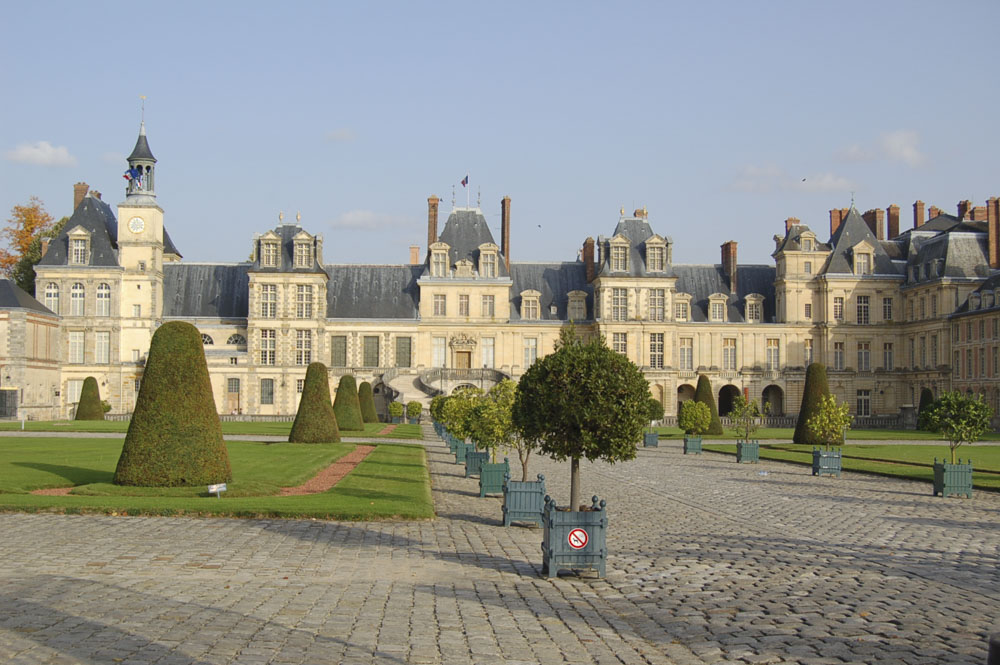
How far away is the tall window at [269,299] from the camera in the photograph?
2208 inches

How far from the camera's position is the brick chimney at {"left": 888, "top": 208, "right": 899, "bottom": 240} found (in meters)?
63.8

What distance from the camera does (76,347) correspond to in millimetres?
54844

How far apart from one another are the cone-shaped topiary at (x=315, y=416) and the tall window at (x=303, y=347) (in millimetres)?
25169

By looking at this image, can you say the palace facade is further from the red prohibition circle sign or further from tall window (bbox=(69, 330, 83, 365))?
the red prohibition circle sign

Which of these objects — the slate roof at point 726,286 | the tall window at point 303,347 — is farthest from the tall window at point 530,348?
the tall window at point 303,347

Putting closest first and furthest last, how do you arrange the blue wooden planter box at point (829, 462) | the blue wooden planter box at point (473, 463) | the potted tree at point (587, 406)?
the potted tree at point (587, 406) → the blue wooden planter box at point (473, 463) → the blue wooden planter box at point (829, 462)

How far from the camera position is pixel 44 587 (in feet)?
30.6

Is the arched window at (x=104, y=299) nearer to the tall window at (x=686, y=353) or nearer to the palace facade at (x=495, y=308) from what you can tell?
the palace facade at (x=495, y=308)

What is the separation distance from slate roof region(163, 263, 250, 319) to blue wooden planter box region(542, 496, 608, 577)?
49.6 meters

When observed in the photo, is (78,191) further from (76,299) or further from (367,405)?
(367,405)

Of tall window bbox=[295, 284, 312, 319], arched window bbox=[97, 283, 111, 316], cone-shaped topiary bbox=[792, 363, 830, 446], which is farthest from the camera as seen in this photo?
tall window bbox=[295, 284, 312, 319]

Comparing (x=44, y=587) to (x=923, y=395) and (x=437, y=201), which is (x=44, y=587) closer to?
(x=923, y=395)

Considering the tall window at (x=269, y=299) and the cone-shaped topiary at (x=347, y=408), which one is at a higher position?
the tall window at (x=269, y=299)

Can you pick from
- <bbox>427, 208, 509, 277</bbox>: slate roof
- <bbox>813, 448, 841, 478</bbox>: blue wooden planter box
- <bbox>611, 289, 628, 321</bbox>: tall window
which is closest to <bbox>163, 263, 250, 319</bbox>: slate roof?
<bbox>427, 208, 509, 277</bbox>: slate roof
